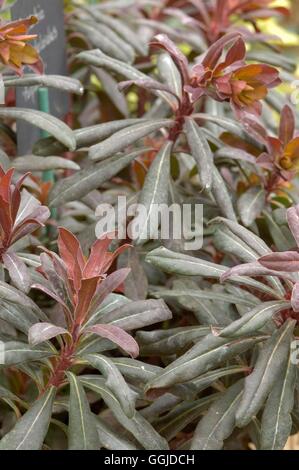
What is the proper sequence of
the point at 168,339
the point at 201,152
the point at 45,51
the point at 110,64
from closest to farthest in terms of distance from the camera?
the point at 168,339
the point at 201,152
the point at 110,64
the point at 45,51

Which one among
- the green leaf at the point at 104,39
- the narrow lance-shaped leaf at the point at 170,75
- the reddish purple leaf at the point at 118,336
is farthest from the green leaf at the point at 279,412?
the green leaf at the point at 104,39

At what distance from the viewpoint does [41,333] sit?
103cm

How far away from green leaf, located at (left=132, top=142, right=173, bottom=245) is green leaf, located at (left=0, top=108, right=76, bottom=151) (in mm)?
142

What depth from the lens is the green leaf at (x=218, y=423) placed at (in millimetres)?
1152

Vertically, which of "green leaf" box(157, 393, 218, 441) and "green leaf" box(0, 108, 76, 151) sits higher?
"green leaf" box(0, 108, 76, 151)

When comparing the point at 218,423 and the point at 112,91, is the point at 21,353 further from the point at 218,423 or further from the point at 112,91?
the point at 112,91

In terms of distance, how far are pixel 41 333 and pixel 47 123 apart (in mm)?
459

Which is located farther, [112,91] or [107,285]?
[112,91]

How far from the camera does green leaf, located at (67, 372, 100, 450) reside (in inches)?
43.0

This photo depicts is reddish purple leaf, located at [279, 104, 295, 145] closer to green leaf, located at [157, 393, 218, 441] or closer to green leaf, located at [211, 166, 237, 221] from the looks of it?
green leaf, located at [211, 166, 237, 221]

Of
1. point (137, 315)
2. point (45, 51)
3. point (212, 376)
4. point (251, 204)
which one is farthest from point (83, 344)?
point (45, 51)

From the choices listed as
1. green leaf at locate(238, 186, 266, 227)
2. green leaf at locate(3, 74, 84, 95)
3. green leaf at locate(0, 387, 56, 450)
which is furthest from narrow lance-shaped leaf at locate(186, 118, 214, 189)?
green leaf at locate(0, 387, 56, 450)

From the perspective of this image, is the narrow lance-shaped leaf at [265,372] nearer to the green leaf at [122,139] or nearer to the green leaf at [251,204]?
the green leaf at [251,204]

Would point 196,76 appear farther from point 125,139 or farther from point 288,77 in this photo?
point 288,77
